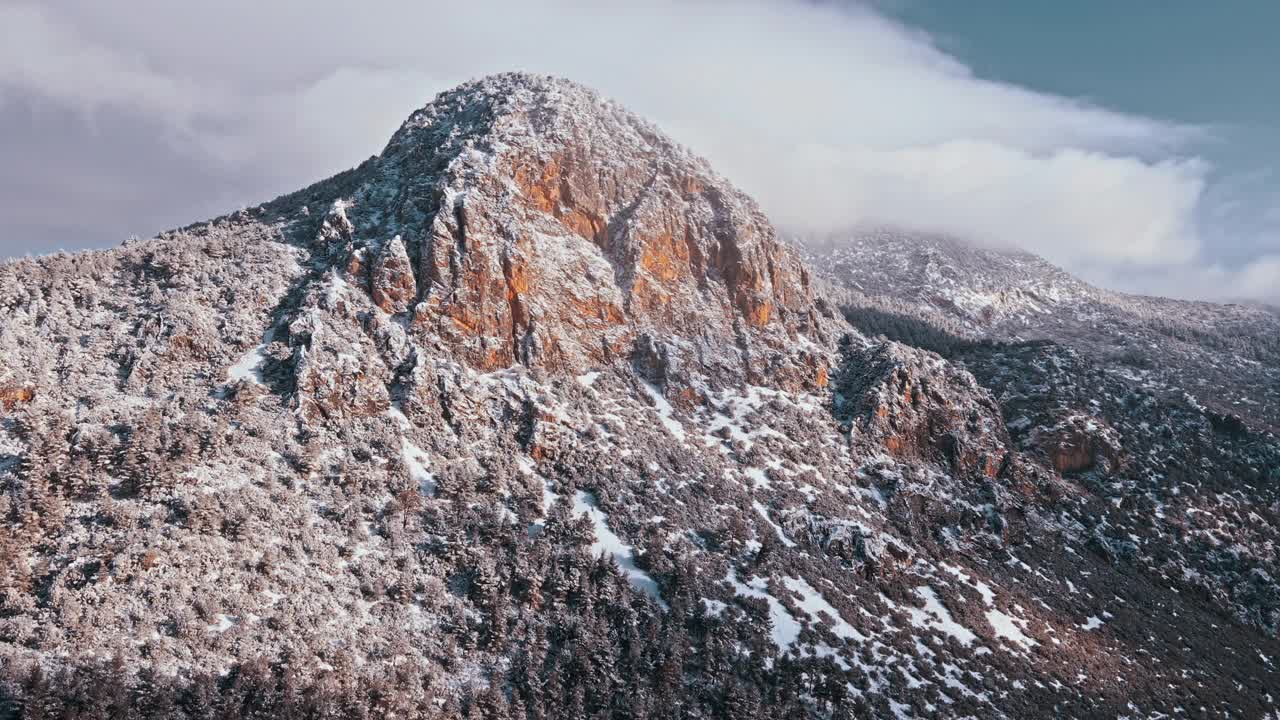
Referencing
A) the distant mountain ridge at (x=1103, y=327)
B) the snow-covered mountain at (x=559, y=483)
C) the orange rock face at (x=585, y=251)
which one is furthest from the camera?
the distant mountain ridge at (x=1103, y=327)

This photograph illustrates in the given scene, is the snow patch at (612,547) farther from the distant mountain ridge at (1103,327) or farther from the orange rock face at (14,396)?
the distant mountain ridge at (1103,327)

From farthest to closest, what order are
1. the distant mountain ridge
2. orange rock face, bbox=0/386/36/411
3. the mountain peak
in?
the distant mountain ridge < the mountain peak < orange rock face, bbox=0/386/36/411

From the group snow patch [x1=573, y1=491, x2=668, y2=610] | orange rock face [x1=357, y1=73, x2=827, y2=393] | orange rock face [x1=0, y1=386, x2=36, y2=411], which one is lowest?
snow patch [x1=573, y1=491, x2=668, y2=610]

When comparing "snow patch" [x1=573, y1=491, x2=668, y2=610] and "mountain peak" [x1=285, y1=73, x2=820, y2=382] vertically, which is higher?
"mountain peak" [x1=285, y1=73, x2=820, y2=382]

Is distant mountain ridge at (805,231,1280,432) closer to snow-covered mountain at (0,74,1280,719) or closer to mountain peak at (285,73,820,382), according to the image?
snow-covered mountain at (0,74,1280,719)

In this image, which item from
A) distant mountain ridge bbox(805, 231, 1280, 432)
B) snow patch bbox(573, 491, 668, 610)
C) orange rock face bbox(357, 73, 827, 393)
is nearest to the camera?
snow patch bbox(573, 491, 668, 610)

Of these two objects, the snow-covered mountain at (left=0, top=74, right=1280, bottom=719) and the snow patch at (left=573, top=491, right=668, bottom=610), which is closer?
the snow-covered mountain at (left=0, top=74, right=1280, bottom=719)

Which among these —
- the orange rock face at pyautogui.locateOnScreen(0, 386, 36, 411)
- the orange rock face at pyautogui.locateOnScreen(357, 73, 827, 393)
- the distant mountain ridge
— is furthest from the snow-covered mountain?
the distant mountain ridge

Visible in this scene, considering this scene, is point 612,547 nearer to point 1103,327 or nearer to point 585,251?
point 585,251

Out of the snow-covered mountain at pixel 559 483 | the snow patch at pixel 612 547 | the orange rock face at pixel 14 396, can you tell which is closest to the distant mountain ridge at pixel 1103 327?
the snow-covered mountain at pixel 559 483

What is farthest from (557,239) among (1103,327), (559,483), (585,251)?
(1103,327)
